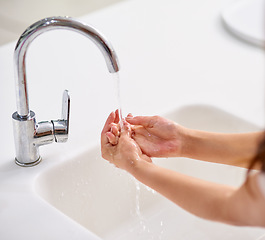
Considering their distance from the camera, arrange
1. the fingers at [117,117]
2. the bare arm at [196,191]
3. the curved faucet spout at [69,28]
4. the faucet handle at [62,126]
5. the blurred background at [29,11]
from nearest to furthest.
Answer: the bare arm at [196,191]
the curved faucet spout at [69,28]
the faucet handle at [62,126]
the fingers at [117,117]
the blurred background at [29,11]

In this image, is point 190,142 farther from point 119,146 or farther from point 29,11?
point 29,11

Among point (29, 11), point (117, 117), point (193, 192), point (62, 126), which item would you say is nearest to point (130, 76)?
point (117, 117)

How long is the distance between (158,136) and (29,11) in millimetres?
1389

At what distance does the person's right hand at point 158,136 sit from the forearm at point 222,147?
0.05ft

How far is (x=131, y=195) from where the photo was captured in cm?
125

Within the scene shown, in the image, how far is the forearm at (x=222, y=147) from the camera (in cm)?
107

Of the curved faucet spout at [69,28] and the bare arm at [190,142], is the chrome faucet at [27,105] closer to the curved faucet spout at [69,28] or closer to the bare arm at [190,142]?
the curved faucet spout at [69,28]

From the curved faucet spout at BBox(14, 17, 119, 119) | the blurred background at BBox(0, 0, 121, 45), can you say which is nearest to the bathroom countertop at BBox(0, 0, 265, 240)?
the curved faucet spout at BBox(14, 17, 119, 119)

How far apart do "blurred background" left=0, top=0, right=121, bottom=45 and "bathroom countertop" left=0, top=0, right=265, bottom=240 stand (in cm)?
71

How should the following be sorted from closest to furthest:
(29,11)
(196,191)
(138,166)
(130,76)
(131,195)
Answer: (196,191) < (138,166) < (131,195) < (130,76) < (29,11)

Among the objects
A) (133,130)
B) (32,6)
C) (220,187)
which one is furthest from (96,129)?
(32,6)

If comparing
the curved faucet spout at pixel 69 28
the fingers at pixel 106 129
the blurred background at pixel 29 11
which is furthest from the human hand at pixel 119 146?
the blurred background at pixel 29 11

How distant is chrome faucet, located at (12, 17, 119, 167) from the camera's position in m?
0.95

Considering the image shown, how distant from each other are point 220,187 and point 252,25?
0.87 metres
